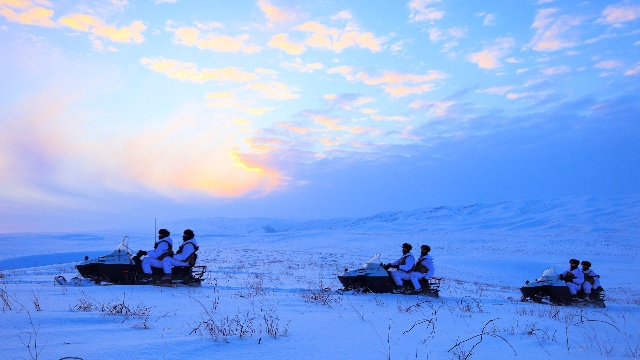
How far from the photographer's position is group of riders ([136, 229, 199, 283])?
12883 millimetres

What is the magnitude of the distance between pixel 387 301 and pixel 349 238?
4656 cm

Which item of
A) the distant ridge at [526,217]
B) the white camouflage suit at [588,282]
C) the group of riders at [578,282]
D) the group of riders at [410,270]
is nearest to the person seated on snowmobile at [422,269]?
the group of riders at [410,270]

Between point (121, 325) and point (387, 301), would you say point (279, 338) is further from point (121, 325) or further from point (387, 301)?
point (387, 301)

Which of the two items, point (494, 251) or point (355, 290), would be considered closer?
point (355, 290)

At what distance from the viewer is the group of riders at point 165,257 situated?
1288 cm

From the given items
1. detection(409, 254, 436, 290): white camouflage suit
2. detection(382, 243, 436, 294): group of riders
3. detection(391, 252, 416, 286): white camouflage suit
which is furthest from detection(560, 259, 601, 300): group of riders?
detection(391, 252, 416, 286): white camouflage suit

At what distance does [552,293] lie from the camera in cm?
1487

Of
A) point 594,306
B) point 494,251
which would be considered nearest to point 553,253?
point 494,251

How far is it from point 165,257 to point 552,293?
11.9m

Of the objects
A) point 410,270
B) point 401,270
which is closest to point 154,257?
point 401,270

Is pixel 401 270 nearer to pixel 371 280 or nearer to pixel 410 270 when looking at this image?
pixel 410 270

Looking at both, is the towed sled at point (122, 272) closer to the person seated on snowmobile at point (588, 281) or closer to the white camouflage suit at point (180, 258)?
the white camouflage suit at point (180, 258)

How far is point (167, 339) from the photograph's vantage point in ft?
16.6

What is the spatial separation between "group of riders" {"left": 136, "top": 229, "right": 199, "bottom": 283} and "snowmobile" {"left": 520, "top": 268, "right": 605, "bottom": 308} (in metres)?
10.5
